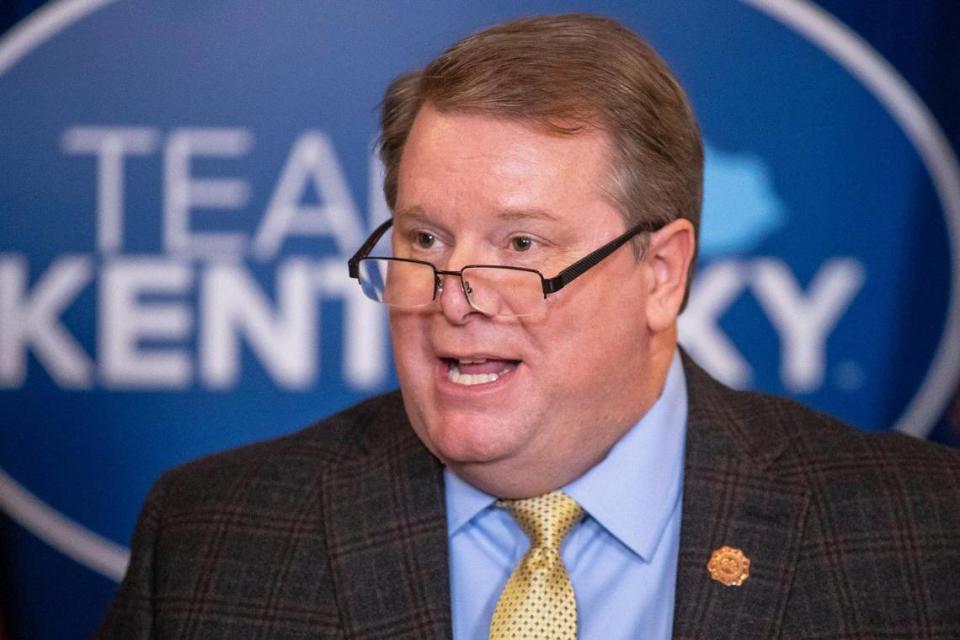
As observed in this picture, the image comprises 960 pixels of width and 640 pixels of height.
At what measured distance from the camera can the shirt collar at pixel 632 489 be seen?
7.63 feet

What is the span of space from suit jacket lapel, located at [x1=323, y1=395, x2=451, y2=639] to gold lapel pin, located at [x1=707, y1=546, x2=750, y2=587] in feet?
1.34

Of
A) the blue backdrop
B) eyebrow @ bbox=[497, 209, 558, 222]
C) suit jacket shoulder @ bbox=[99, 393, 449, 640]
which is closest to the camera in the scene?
eyebrow @ bbox=[497, 209, 558, 222]

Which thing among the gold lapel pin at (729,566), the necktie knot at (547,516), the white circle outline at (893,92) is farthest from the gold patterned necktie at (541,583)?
the white circle outline at (893,92)

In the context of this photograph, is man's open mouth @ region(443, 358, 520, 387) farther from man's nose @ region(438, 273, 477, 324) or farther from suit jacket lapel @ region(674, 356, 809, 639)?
suit jacket lapel @ region(674, 356, 809, 639)

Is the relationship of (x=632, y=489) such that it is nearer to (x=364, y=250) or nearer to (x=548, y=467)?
(x=548, y=467)

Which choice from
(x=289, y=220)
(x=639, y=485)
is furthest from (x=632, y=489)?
(x=289, y=220)

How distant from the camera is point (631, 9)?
3318 millimetres

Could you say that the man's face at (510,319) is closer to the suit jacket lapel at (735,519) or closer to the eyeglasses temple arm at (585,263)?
the eyeglasses temple arm at (585,263)

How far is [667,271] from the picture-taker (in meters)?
2.41

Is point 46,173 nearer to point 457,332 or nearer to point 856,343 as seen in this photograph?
point 457,332

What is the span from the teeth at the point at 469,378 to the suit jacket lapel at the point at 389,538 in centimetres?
24

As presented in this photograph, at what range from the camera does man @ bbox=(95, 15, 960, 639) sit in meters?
2.21

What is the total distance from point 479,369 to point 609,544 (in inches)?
14.1

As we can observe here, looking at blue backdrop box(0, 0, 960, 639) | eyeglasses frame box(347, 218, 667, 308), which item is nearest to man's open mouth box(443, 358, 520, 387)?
eyeglasses frame box(347, 218, 667, 308)
